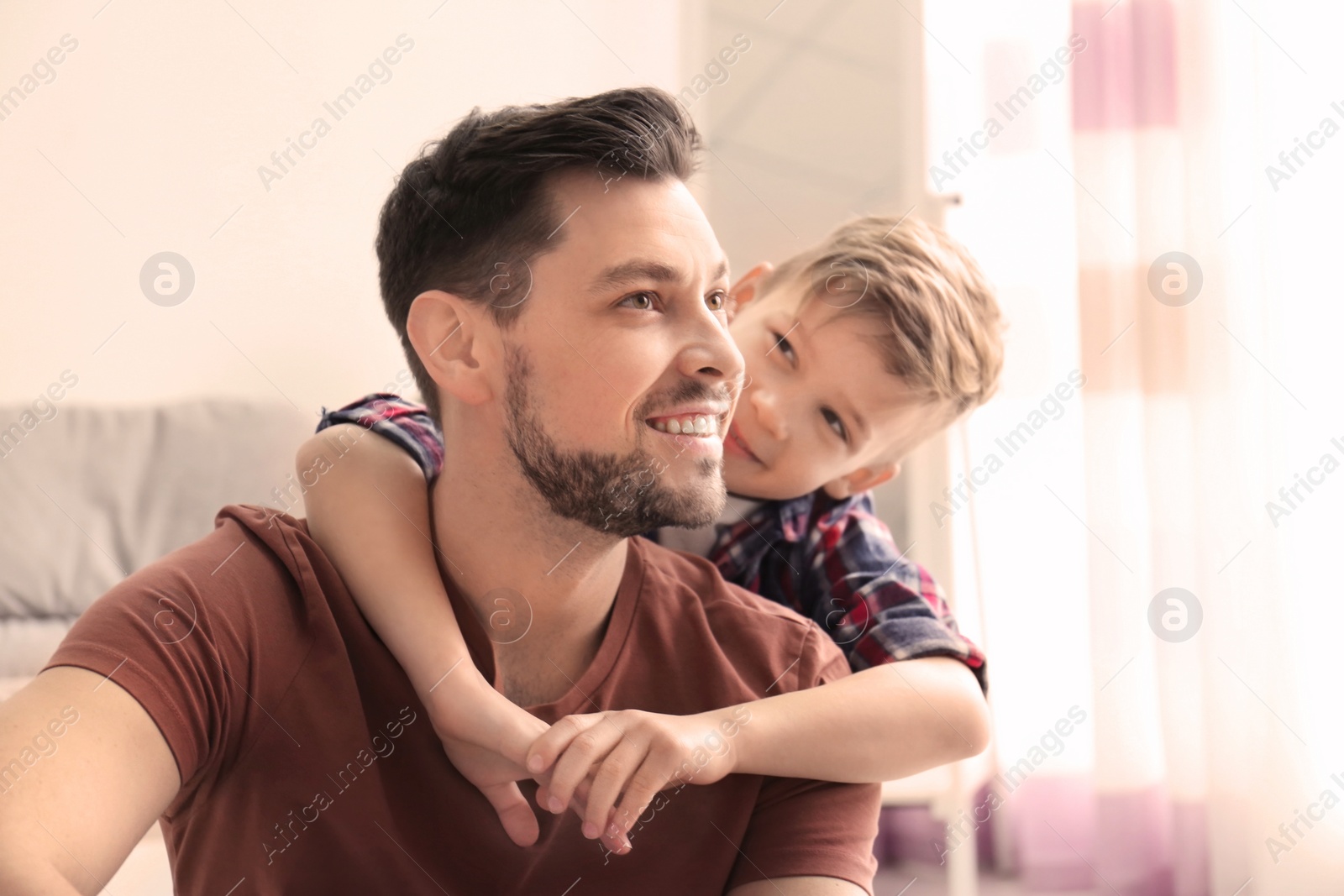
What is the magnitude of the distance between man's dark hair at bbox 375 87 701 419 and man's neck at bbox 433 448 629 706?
0.19 metres

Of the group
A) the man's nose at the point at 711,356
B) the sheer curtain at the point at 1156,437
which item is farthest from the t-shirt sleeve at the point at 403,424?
the sheer curtain at the point at 1156,437

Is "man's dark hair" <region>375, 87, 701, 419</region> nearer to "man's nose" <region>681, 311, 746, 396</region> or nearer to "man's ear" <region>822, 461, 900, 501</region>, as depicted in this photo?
"man's nose" <region>681, 311, 746, 396</region>

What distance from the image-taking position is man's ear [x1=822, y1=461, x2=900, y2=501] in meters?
1.55

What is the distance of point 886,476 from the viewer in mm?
1595

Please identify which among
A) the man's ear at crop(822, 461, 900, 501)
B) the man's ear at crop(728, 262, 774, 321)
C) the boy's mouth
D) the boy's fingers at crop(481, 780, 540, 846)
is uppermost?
the man's ear at crop(728, 262, 774, 321)

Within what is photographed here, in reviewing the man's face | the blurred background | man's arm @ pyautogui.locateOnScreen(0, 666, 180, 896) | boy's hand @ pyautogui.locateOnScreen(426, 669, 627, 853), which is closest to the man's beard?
the man's face

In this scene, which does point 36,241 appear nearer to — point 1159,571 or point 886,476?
point 886,476

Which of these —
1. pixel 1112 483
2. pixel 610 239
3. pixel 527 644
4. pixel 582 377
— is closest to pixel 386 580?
pixel 527 644

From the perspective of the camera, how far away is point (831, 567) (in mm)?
1432

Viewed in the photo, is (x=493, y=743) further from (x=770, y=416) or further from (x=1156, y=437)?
A: (x=1156, y=437)

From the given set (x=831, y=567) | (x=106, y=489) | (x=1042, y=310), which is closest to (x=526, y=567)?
(x=831, y=567)

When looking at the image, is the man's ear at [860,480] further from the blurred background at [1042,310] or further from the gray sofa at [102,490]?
the gray sofa at [102,490]

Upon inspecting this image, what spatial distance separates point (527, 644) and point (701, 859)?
0.28 meters

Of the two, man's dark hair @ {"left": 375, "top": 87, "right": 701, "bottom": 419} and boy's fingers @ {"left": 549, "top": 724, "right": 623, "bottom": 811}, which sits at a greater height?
man's dark hair @ {"left": 375, "top": 87, "right": 701, "bottom": 419}
